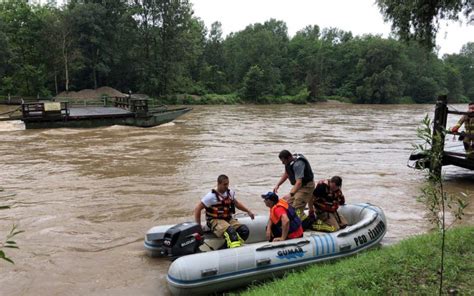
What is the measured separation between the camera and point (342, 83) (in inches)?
3359

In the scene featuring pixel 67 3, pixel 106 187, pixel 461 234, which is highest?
pixel 67 3

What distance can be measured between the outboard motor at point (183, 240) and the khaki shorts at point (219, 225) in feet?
0.84

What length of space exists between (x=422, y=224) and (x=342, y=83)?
79.4 m

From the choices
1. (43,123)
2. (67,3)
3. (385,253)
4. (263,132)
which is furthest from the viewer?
(67,3)


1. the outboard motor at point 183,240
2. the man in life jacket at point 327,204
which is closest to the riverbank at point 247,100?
the man in life jacket at point 327,204

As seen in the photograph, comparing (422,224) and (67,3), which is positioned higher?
(67,3)

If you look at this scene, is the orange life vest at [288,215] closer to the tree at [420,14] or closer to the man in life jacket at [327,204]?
the man in life jacket at [327,204]

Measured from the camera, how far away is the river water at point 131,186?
6.73m

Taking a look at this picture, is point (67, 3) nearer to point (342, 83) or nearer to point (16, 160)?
point (16, 160)

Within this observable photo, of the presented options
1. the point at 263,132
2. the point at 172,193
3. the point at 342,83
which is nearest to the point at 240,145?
the point at 263,132

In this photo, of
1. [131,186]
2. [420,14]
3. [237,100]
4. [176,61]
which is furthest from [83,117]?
[237,100]

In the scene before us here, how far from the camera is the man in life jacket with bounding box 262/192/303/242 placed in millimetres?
6160

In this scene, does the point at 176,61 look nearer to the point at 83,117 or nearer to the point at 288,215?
the point at 83,117

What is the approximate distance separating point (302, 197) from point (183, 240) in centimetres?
207
